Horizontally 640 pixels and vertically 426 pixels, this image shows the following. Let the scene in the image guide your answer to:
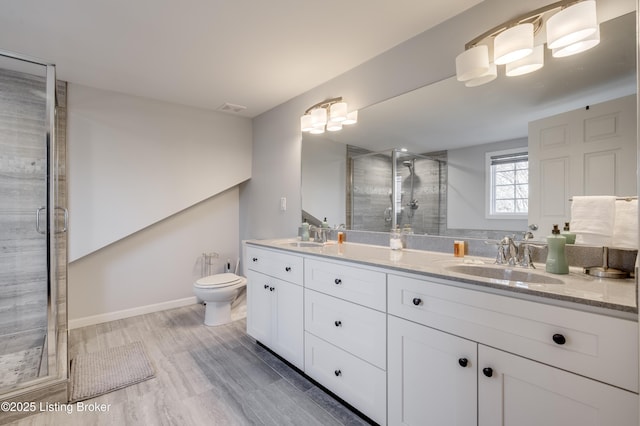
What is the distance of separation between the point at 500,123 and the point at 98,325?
12.0 ft

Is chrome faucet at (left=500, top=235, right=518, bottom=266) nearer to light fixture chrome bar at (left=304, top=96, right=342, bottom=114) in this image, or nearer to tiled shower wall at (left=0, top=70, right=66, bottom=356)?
light fixture chrome bar at (left=304, top=96, right=342, bottom=114)

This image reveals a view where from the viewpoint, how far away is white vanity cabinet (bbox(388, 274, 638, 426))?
0.83 metres

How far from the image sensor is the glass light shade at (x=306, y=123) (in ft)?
8.52

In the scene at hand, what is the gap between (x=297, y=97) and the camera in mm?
2885

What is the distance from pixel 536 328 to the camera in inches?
37.5

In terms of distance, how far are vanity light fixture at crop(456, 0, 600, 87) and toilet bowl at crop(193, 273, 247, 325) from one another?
2464 mm

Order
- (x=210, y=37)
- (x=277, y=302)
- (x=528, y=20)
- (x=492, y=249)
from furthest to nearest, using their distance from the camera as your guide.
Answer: (x=277, y=302)
(x=210, y=37)
(x=492, y=249)
(x=528, y=20)

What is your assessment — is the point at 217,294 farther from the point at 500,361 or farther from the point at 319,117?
the point at 500,361

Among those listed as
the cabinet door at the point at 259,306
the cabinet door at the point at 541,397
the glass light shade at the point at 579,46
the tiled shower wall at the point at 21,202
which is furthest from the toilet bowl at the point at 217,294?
the glass light shade at the point at 579,46

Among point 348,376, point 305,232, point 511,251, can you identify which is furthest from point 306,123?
point 348,376

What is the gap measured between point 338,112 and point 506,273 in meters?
1.65

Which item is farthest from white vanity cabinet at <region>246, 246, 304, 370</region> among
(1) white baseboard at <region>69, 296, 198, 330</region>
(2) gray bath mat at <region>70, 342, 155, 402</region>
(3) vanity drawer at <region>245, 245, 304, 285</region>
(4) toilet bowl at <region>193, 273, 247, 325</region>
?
(1) white baseboard at <region>69, 296, 198, 330</region>

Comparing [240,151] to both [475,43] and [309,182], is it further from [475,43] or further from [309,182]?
[475,43]

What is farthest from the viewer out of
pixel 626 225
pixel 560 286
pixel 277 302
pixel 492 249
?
pixel 277 302
